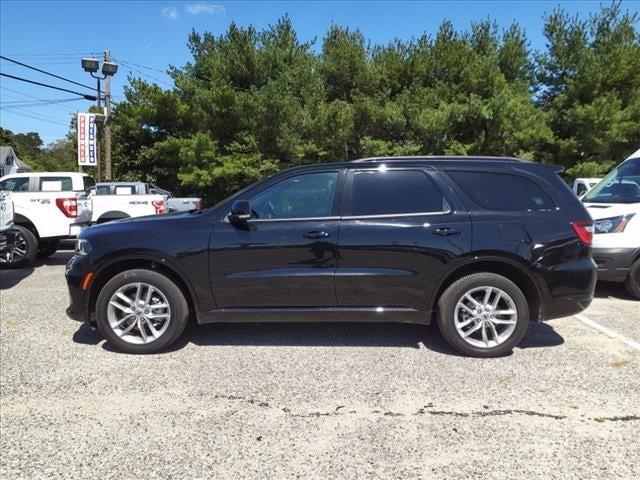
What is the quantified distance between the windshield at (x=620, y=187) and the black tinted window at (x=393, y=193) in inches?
158

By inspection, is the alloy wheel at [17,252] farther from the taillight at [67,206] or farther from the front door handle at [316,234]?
the front door handle at [316,234]

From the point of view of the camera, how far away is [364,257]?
4184 millimetres

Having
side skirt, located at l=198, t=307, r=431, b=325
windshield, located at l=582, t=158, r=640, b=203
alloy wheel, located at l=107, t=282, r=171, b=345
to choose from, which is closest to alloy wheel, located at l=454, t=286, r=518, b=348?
side skirt, located at l=198, t=307, r=431, b=325

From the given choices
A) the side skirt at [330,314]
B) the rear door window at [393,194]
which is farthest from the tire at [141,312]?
the rear door window at [393,194]

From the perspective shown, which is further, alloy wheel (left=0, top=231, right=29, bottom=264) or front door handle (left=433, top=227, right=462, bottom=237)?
alloy wheel (left=0, top=231, right=29, bottom=264)

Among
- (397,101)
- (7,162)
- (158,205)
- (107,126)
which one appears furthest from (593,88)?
(7,162)

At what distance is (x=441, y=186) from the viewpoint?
4328mm

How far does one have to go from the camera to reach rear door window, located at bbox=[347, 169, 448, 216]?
428 centimetres

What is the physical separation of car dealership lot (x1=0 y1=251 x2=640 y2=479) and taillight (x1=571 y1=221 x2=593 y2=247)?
105 centimetres

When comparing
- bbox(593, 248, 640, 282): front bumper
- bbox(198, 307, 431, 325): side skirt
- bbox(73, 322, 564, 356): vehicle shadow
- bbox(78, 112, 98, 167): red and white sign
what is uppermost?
bbox(78, 112, 98, 167): red and white sign

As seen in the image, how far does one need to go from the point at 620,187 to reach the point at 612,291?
157 cm

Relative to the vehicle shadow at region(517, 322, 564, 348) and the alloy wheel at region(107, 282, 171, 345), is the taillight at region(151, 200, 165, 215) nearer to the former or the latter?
the alloy wheel at region(107, 282, 171, 345)

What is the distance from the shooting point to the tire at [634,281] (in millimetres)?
6262

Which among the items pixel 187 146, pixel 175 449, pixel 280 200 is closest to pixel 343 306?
pixel 280 200
